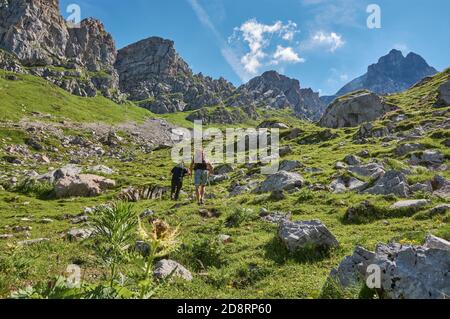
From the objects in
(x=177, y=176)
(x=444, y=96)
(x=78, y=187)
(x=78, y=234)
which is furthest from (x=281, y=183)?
(x=444, y=96)

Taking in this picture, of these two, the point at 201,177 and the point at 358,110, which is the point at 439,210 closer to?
the point at 201,177

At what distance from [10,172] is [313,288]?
37181 mm

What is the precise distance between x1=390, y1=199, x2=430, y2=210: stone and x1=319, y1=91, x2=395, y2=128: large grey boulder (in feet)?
195

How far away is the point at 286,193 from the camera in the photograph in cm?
→ 2153

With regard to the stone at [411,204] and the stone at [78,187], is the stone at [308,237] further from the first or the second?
the stone at [78,187]

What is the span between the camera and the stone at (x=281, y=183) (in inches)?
917

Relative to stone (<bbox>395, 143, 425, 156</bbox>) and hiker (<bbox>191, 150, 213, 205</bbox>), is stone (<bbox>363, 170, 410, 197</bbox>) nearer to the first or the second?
hiker (<bbox>191, 150, 213, 205</bbox>)

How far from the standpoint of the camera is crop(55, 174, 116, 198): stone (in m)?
27.9

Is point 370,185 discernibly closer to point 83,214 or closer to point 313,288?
point 313,288

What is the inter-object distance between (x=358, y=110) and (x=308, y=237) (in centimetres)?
6738

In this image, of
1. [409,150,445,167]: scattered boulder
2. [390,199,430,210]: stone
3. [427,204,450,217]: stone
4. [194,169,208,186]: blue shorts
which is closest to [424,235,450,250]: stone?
[427,204,450,217]: stone

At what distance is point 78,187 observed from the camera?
28750 mm
